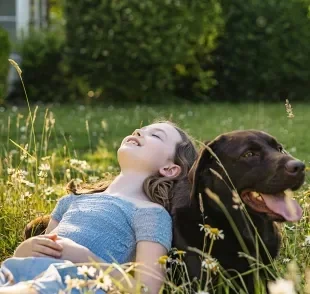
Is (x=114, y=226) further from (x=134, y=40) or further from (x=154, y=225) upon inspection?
(x=134, y=40)

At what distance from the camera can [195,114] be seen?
48.1ft

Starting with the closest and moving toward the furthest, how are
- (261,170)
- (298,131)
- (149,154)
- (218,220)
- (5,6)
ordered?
(261,170) → (218,220) → (149,154) → (298,131) → (5,6)

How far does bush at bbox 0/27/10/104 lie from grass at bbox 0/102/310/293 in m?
0.85

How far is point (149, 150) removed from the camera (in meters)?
4.04

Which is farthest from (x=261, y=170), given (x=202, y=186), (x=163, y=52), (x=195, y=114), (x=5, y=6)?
(x=5, y=6)

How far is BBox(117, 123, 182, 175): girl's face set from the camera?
402 centimetres

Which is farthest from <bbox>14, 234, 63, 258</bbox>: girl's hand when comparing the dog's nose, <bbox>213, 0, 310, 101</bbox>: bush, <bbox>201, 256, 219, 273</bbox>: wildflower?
<bbox>213, 0, 310, 101</bbox>: bush

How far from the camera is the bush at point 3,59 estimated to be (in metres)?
15.2

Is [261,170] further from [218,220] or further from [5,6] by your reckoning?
[5,6]

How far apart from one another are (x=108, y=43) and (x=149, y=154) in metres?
12.4

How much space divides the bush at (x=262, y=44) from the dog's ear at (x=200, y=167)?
14.1 m

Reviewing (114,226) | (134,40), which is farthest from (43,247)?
(134,40)

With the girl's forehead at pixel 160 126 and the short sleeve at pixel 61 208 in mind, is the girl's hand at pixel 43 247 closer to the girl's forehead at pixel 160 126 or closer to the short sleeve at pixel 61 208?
the short sleeve at pixel 61 208

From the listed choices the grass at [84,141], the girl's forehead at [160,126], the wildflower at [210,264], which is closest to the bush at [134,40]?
the grass at [84,141]
